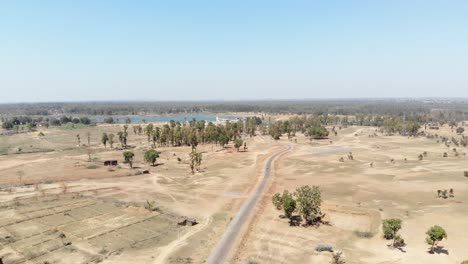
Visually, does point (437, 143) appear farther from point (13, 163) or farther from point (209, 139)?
point (13, 163)

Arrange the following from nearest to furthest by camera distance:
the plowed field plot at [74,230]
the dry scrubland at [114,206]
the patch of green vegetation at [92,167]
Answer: the plowed field plot at [74,230], the dry scrubland at [114,206], the patch of green vegetation at [92,167]

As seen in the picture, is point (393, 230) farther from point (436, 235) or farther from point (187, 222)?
point (187, 222)

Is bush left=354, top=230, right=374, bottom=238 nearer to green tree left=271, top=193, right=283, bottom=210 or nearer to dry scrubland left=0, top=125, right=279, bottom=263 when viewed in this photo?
green tree left=271, top=193, right=283, bottom=210

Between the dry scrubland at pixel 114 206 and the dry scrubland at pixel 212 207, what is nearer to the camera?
the dry scrubland at pixel 212 207

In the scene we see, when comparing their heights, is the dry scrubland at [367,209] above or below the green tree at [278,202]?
below

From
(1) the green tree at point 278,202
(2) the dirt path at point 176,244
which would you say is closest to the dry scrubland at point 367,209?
(1) the green tree at point 278,202

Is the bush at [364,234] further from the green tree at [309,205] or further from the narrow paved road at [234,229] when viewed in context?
the narrow paved road at [234,229]
